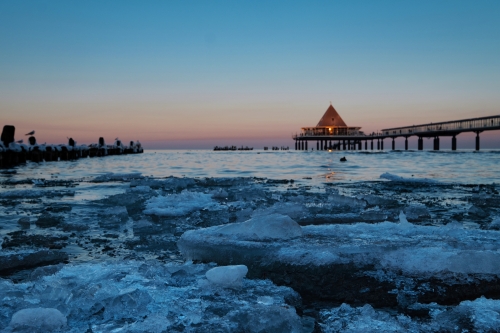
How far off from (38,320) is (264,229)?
2.30 metres

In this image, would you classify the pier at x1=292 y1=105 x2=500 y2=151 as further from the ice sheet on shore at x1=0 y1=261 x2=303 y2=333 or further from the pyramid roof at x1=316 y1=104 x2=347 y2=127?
the ice sheet on shore at x1=0 y1=261 x2=303 y2=333

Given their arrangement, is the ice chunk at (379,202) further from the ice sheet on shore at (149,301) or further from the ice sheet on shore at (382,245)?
the ice sheet on shore at (149,301)

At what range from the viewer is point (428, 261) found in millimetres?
3322

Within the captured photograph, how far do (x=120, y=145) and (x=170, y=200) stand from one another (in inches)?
1987

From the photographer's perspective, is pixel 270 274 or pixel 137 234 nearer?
pixel 270 274

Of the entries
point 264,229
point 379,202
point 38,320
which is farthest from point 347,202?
point 38,320

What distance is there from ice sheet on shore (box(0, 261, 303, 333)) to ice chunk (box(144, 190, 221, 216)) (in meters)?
3.29

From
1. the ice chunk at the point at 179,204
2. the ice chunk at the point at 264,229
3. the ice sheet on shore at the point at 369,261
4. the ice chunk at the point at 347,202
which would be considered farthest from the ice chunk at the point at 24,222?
the ice chunk at the point at 347,202

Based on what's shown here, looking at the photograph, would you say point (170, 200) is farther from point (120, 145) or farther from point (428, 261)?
point (120, 145)

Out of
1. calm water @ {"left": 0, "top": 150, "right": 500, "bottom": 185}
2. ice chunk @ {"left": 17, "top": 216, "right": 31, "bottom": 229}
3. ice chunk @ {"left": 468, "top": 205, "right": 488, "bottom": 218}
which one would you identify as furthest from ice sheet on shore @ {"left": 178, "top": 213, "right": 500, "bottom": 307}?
calm water @ {"left": 0, "top": 150, "right": 500, "bottom": 185}

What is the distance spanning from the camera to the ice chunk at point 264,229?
164 inches

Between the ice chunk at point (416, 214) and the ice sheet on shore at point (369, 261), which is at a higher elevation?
the ice sheet on shore at point (369, 261)

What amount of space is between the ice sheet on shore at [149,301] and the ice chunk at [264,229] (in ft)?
2.70

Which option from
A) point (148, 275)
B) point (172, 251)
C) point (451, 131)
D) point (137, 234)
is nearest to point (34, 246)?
point (137, 234)
